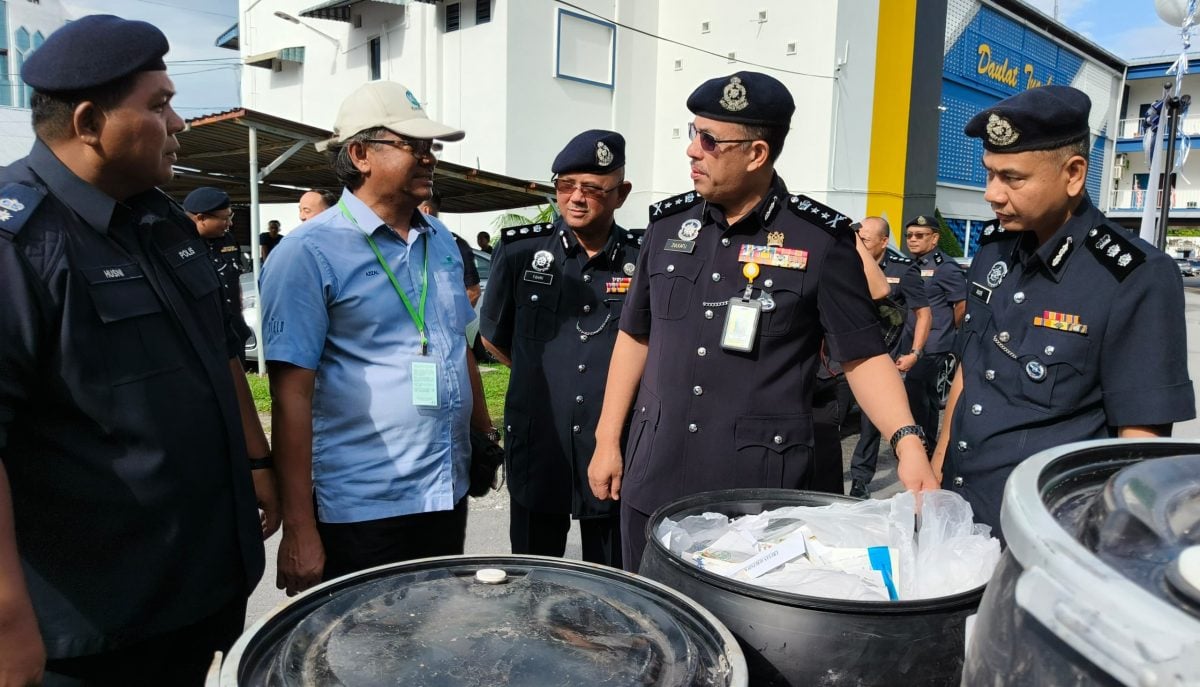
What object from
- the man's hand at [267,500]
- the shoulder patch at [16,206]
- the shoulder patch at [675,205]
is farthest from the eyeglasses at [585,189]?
the shoulder patch at [16,206]

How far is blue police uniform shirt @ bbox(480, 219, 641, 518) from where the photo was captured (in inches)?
124

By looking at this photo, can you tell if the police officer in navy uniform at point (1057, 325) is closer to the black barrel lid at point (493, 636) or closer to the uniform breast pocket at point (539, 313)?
the black barrel lid at point (493, 636)

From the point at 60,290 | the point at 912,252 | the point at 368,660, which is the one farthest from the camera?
the point at 912,252

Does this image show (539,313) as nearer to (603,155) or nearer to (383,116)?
(603,155)

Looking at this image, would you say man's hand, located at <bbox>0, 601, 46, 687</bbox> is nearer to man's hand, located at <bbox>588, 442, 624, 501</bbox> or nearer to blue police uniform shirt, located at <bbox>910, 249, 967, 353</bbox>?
man's hand, located at <bbox>588, 442, 624, 501</bbox>

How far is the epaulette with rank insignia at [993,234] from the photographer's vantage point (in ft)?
8.20

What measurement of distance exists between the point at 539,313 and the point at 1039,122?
1.93 meters

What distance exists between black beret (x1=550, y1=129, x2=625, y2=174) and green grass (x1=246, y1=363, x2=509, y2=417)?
378 cm

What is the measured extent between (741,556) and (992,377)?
1.15 meters

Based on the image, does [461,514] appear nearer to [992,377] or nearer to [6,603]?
[6,603]

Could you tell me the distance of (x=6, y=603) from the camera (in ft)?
4.32

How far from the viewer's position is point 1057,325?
2096 millimetres

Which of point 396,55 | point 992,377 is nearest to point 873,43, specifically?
point 396,55

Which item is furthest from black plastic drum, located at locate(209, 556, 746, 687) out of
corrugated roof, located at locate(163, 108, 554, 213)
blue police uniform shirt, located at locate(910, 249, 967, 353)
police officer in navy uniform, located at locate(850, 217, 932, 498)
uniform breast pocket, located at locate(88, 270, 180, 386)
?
corrugated roof, located at locate(163, 108, 554, 213)
